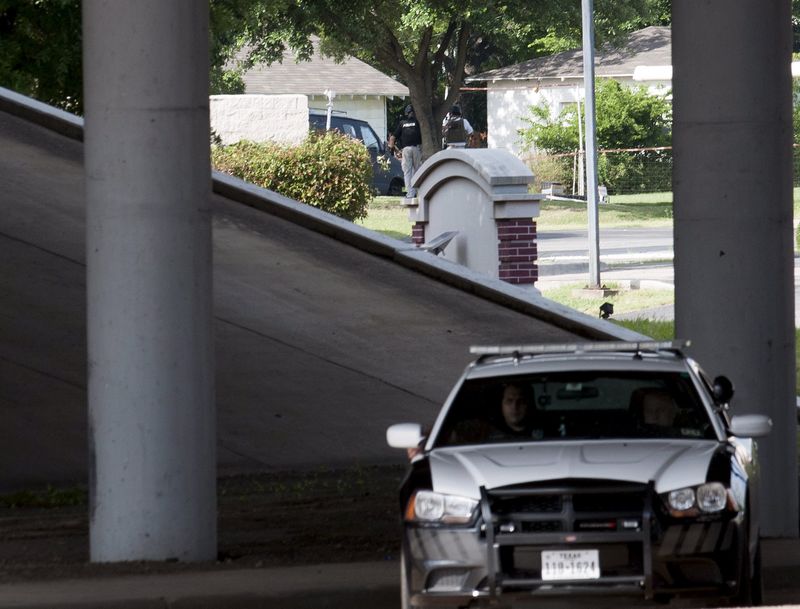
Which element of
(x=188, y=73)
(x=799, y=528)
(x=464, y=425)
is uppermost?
(x=188, y=73)

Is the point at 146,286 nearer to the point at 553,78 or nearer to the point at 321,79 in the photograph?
the point at 553,78

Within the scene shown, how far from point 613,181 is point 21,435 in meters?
44.5

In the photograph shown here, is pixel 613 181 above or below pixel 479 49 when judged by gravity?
below

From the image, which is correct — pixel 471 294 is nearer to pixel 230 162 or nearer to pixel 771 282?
pixel 771 282

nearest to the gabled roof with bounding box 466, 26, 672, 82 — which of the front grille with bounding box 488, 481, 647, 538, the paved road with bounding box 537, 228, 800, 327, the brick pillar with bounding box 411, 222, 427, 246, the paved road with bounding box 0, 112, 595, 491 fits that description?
the paved road with bounding box 537, 228, 800, 327

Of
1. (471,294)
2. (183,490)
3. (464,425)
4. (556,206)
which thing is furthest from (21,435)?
(556,206)

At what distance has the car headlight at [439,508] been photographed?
7.42 metres

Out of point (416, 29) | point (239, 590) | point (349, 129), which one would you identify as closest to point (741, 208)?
point (239, 590)

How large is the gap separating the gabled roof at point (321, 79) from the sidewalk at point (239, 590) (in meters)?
57.6

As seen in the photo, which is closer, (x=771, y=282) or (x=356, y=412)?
(x=771, y=282)

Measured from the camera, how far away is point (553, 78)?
209 feet

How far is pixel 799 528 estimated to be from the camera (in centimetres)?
1100

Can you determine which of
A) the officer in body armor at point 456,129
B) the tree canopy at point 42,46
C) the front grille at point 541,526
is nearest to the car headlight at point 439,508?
the front grille at point 541,526

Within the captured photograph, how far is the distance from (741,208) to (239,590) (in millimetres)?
4157
